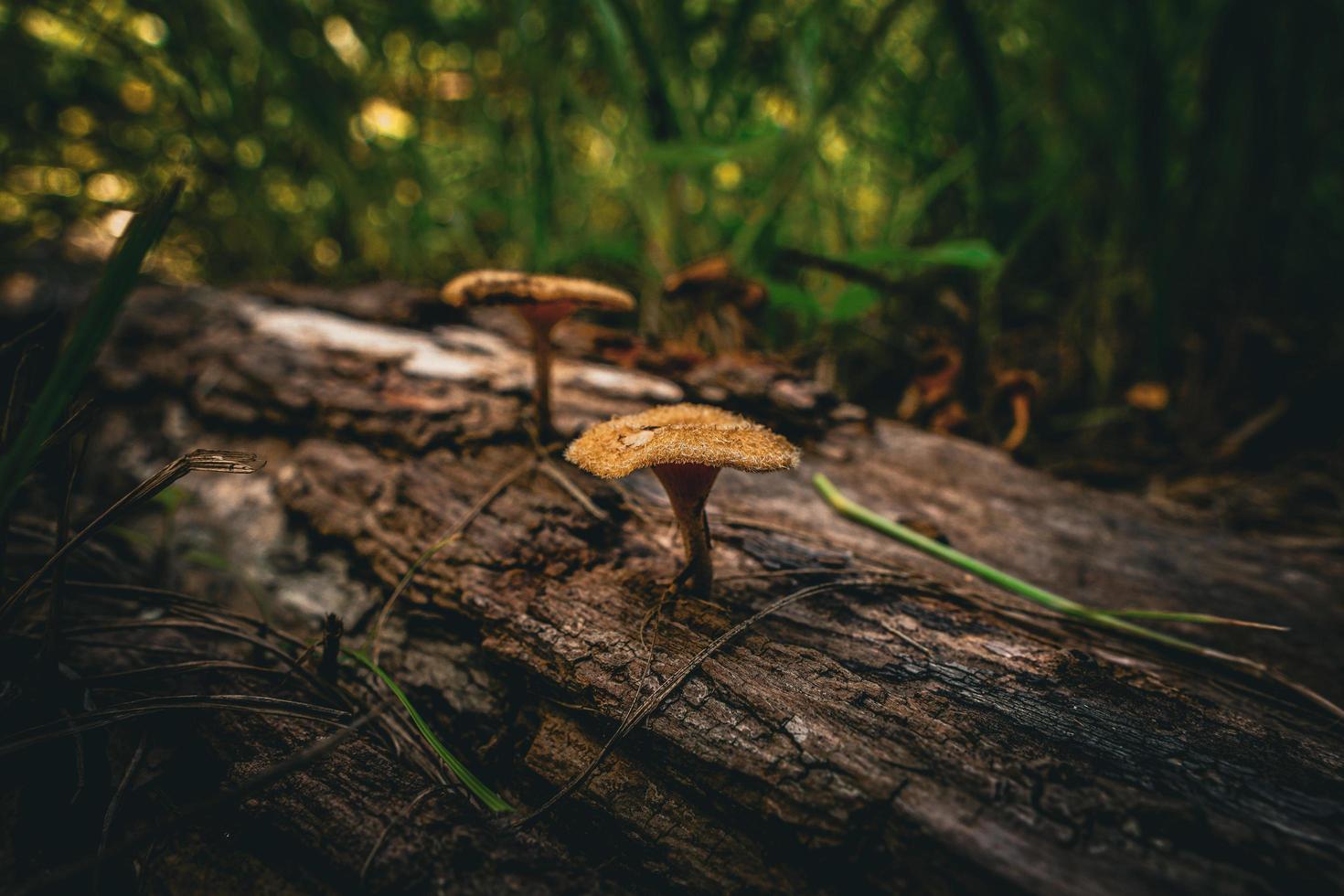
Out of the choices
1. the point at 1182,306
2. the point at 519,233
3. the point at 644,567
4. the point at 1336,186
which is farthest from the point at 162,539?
the point at 1336,186

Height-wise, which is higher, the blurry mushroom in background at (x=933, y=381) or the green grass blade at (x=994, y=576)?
the blurry mushroom in background at (x=933, y=381)

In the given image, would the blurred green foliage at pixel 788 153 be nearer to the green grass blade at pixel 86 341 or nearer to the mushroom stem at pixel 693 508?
the mushroom stem at pixel 693 508

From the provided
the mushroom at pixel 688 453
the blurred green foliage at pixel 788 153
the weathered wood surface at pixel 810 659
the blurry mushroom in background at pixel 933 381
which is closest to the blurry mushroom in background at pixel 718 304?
the blurred green foliage at pixel 788 153

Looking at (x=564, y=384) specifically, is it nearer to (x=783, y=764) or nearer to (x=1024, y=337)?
(x=783, y=764)

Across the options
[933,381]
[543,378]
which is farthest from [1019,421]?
[543,378]

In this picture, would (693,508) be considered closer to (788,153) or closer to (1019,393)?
(1019,393)

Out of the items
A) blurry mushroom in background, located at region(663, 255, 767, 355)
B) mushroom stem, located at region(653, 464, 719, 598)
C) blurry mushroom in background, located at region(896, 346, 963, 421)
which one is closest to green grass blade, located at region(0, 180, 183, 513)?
mushroom stem, located at region(653, 464, 719, 598)
